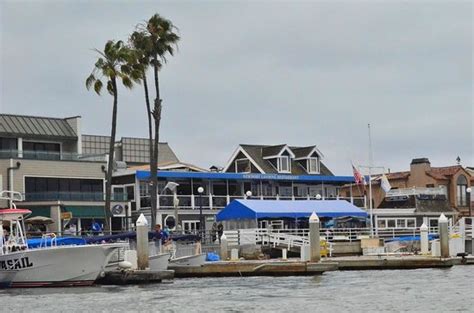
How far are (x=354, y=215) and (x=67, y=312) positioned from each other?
146 feet

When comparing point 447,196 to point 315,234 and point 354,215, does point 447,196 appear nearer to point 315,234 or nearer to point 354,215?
point 354,215

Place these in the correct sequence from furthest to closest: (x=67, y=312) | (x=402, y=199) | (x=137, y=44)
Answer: (x=402, y=199) → (x=137, y=44) → (x=67, y=312)

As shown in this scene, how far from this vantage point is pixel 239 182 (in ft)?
277

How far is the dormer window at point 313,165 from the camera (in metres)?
90.0

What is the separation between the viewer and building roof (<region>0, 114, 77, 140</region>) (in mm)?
77812

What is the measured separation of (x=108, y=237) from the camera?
48.7 m

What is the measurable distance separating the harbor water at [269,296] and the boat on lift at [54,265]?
2.59ft

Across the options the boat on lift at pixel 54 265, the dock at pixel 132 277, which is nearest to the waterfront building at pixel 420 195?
the dock at pixel 132 277

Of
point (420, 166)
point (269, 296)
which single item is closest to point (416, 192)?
point (420, 166)

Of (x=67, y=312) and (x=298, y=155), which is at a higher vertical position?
(x=298, y=155)

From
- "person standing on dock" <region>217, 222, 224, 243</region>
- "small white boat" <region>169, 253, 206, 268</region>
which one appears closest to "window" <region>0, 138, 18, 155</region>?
"person standing on dock" <region>217, 222, 224, 243</region>

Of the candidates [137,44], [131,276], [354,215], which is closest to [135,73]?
[137,44]

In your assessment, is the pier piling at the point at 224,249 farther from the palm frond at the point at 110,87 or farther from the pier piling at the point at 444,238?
the palm frond at the point at 110,87

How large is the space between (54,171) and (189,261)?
82.6ft
